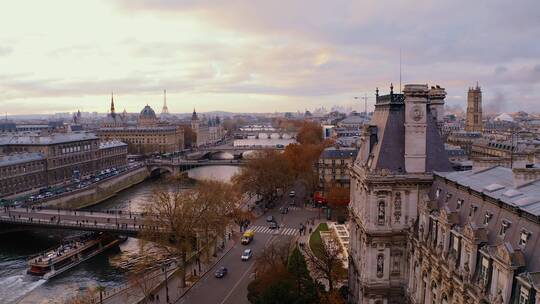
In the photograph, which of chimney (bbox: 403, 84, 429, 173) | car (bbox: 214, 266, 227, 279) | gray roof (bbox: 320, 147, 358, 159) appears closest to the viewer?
chimney (bbox: 403, 84, 429, 173)

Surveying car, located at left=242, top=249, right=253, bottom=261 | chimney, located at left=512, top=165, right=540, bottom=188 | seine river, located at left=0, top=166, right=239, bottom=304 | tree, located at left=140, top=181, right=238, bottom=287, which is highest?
chimney, located at left=512, top=165, right=540, bottom=188

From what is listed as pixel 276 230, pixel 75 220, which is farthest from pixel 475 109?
Result: pixel 75 220

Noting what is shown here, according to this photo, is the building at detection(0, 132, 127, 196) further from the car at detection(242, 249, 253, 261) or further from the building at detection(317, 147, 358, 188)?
the building at detection(317, 147, 358, 188)

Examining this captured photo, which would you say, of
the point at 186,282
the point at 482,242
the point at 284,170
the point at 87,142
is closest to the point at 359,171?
the point at 482,242

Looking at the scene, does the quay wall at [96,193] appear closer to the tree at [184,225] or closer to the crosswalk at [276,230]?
the crosswalk at [276,230]

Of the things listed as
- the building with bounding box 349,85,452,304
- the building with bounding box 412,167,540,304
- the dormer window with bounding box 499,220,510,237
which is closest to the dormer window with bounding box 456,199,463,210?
the building with bounding box 412,167,540,304

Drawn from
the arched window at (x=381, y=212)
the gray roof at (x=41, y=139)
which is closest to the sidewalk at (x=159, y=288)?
the arched window at (x=381, y=212)

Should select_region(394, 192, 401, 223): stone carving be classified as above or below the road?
above
